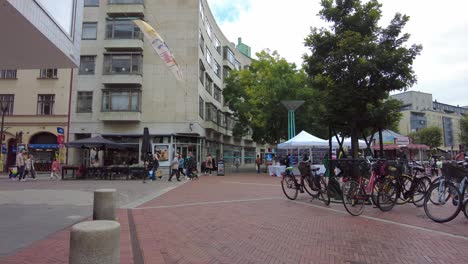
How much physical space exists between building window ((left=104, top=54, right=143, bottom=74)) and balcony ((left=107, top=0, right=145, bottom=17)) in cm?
362

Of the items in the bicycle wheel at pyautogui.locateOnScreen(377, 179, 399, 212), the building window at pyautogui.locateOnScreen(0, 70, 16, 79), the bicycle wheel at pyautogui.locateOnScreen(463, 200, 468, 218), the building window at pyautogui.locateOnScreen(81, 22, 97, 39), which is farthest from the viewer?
the building window at pyautogui.locateOnScreen(81, 22, 97, 39)

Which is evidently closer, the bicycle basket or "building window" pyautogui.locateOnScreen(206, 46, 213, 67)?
the bicycle basket

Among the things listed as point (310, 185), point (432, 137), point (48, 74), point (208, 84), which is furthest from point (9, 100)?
point (432, 137)

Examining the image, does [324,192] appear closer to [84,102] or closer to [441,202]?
[441,202]

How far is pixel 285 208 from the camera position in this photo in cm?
977

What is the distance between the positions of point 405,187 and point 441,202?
1478mm

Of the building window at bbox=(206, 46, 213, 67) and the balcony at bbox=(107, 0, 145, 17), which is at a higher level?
the balcony at bbox=(107, 0, 145, 17)

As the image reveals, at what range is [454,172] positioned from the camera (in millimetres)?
8297

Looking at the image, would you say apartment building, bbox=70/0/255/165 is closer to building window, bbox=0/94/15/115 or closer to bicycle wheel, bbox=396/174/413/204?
building window, bbox=0/94/15/115

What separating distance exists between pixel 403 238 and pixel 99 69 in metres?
29.5

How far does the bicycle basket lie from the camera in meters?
8.19

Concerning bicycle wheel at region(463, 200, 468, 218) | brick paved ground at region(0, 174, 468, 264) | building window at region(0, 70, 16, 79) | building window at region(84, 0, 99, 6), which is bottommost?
brick paved ground at region(0, 174, 468, 264)

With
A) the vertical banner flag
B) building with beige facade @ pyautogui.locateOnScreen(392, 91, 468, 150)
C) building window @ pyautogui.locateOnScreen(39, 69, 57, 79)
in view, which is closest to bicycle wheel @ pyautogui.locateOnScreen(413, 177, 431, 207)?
the vertical banner flag

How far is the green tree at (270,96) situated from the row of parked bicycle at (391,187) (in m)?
20.4
